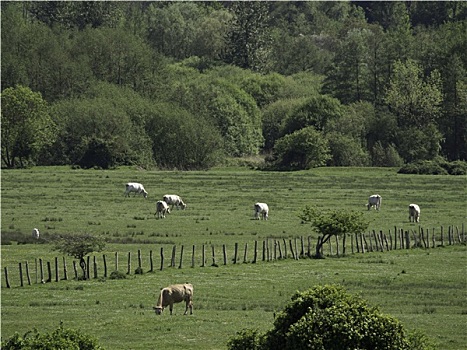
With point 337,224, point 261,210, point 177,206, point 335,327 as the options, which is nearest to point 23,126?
point 177,206

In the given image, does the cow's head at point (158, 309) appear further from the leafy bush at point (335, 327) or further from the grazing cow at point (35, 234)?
the grazing cow at point (35, 234)

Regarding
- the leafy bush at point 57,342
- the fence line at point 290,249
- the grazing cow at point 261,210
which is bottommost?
the fence line at point 290,249

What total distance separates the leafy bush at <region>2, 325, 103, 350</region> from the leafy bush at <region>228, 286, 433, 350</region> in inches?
139

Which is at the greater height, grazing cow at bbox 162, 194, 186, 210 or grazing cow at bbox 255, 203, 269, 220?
grazing cow at bbox 162, 194, 186, 210

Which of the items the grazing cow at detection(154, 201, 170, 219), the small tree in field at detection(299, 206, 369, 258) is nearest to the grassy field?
the grazing cow at detection(154, 201, 170, 219)

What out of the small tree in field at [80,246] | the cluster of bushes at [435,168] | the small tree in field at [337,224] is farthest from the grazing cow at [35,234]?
the cluster of bushes at [435,168]

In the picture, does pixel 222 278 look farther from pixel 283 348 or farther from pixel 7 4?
pixel 7 4

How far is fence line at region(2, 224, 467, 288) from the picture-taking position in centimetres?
4316

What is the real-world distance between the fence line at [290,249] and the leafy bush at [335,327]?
2217cm

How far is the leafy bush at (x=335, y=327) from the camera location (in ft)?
65.2

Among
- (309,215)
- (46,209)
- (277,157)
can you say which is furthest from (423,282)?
(277,157)

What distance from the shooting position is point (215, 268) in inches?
1784

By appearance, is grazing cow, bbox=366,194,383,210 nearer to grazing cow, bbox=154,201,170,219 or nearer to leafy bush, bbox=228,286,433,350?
grazing cow, bbox=154,201,170,219

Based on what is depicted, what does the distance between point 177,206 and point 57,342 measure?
2004 inches
